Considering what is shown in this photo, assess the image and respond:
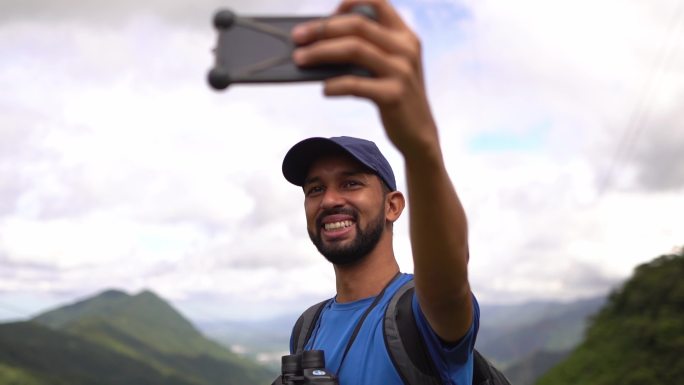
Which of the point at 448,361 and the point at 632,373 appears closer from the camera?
the point at 448,361

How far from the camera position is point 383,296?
442cm

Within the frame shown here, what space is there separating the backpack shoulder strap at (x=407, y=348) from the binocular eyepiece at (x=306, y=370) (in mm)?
546

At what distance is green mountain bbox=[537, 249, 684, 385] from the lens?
92.1ft

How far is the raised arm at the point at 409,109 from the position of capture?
203 centimetres

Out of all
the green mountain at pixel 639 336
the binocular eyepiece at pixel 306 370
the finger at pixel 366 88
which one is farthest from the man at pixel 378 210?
the green mountain at pixel 639 336

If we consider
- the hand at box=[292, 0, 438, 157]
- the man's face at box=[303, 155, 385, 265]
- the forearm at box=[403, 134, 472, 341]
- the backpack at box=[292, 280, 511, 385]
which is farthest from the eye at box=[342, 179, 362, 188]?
the hand at box=[292, 0, 438, 157]

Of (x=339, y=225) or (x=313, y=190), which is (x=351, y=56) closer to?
(x=339, y=225)

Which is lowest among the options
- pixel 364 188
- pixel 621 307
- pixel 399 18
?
A: pixel 399 18

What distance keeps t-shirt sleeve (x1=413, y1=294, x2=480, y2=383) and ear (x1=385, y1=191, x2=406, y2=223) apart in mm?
1153

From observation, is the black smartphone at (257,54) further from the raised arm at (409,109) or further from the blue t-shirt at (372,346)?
the blue t-shirt at (372,346)

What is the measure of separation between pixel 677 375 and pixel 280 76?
2845cm

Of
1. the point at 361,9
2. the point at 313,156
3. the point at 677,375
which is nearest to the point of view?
the point at 361,9

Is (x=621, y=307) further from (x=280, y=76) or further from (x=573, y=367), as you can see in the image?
→ (x=280, y=76)

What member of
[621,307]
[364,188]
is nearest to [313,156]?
[364,188]
